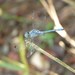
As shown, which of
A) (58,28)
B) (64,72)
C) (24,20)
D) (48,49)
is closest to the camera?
(58,28)

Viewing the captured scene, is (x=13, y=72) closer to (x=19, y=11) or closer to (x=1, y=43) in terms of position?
(x=1, y=43)

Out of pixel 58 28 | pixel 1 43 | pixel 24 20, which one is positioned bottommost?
pixel 58 28

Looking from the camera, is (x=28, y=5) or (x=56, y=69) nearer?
(x=56, y=69)

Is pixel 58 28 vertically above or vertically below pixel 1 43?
below

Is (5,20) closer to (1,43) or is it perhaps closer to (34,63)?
(1,43)

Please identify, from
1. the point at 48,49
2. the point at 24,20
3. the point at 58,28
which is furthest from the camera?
the point at 24,20

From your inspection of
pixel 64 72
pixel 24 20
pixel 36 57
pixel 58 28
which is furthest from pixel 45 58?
pixel 58 28

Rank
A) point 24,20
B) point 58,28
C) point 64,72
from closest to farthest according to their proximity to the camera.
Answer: point 58,28 < point 64,72 < point 24,20

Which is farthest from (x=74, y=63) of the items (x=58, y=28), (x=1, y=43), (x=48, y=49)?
(x=58, y=28)

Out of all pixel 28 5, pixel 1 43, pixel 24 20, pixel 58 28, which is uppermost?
pixel 28 5
